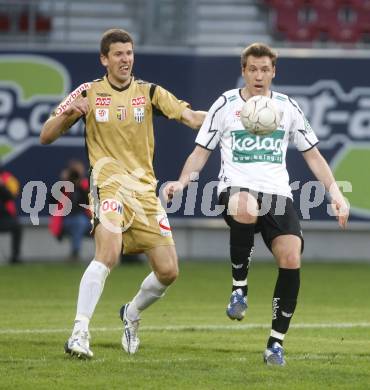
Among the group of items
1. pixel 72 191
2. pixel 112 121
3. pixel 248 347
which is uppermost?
pixel 112 121

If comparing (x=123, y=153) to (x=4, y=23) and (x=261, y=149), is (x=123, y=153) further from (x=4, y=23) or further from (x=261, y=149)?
(x=4, y=23)

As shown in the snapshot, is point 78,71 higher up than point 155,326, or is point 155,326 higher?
point 78,71

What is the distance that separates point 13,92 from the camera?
20734 millimetres

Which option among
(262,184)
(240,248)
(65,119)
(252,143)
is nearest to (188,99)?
(65,119)

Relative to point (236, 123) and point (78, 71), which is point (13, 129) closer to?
point (78, 71)

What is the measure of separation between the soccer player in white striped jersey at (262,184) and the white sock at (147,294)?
68cm

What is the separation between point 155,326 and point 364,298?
4292 mm

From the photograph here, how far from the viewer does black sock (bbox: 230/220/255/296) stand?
871 cm

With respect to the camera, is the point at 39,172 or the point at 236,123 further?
the point at 39,172

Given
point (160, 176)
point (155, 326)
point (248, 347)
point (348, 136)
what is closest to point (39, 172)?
point (160, 176)

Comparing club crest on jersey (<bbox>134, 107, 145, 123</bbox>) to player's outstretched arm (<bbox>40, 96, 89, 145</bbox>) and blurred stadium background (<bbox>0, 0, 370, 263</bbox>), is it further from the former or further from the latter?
blurred stadium background (<bbox>0, 0, 370, 263</bbox>)

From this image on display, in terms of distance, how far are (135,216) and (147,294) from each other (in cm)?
69

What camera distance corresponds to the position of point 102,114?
9.07m

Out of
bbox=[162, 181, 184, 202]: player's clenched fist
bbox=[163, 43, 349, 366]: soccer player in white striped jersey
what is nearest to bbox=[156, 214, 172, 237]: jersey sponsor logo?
bbox=[163, 43, 349, 366]: soccer player in white striped jersey
